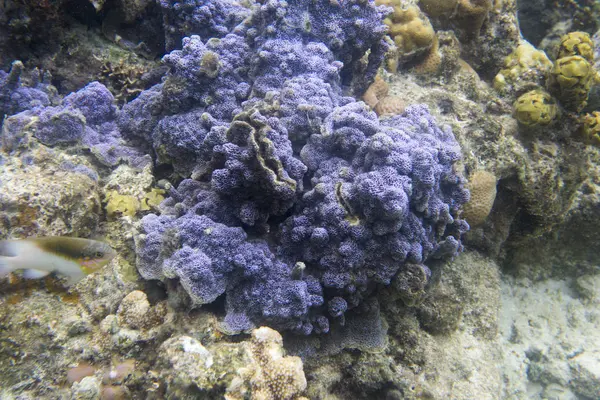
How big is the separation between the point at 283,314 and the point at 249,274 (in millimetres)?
404

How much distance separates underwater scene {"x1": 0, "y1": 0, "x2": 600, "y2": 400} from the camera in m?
2.48

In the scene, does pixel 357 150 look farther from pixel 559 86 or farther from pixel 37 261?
pixel 559 86

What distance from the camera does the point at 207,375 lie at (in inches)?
82.5

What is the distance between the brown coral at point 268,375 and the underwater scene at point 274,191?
0.5 inches

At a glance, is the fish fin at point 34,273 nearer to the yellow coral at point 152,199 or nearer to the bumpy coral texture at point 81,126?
the yellow coral at point 152,199

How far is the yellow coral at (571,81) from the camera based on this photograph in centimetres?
425

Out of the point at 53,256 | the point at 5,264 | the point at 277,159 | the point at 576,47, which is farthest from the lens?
the point at 576,47

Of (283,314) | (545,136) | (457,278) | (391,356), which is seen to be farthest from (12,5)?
(545,136)

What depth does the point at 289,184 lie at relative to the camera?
8.64 feet

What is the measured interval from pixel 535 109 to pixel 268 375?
442 cm

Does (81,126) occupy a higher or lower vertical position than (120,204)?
higher

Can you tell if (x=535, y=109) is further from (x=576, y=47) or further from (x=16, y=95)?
(x=16, y=95)

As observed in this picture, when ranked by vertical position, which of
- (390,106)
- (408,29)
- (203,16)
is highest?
(408,29)

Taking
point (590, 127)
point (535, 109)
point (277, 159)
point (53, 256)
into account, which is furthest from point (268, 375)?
point (590, 127)
